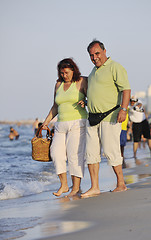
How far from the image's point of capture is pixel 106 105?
4.18 m

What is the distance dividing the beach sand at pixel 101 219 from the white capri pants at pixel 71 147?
0.92m

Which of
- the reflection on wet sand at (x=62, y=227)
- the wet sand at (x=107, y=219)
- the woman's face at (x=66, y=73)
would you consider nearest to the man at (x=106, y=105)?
the woman's face at (x=66, y=73)

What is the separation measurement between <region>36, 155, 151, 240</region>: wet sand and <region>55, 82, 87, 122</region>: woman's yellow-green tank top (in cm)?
121

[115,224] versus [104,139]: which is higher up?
[104,139]

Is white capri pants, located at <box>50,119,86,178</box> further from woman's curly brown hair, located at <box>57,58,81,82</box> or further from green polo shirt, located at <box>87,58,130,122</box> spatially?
woman's curly brown hair, located at <box>57,58,81,82</box>


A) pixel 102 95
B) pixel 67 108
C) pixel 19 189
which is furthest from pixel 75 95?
pixel 19 189

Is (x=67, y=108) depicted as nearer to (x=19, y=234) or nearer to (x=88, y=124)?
(x=88, y=124)

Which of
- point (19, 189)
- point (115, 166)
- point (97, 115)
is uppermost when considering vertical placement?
point (97, 115)

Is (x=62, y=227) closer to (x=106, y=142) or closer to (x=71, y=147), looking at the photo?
(x=106, y=142)

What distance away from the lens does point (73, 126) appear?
4.54 meters

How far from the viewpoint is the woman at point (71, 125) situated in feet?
15.0

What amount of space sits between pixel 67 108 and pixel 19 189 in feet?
5.58

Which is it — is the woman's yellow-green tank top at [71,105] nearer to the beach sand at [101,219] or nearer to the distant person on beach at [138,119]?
the beach sand at [101,219]

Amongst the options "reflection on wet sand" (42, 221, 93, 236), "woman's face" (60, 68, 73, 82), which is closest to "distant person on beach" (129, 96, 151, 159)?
"woman's face" (60, 68, 73, 82)
